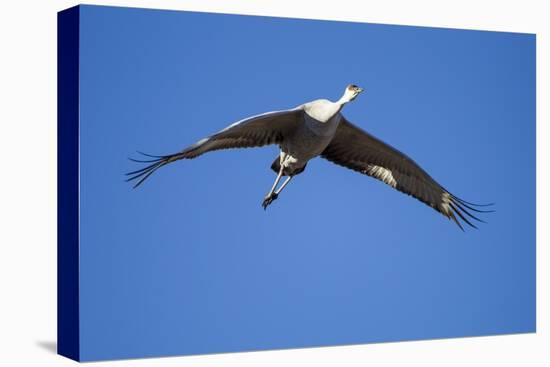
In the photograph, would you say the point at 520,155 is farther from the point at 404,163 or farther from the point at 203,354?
the point at 203,354

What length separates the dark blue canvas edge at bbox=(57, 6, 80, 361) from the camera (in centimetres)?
1077

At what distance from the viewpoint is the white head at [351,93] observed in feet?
36.8

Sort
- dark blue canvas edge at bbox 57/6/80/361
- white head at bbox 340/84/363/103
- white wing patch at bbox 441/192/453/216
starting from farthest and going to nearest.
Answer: white wing patch at bbox 441/192/453/216
white head at bbox 340/84/363/103
dark blue canvas edge at bbox 57/6/80/361

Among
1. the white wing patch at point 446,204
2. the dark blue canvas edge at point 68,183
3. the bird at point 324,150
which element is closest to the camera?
the dark blue canvas edge at point 68,183

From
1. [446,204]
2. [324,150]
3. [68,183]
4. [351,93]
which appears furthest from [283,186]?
→ [68,183]

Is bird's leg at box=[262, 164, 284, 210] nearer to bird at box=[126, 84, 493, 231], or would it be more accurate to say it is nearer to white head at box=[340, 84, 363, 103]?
bird at box=[126, 84, 493, 231]

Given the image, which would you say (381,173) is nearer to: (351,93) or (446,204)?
(446,204)

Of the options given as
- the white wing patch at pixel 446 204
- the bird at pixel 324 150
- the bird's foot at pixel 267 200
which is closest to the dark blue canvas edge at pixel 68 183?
the bird at pixel 324 150

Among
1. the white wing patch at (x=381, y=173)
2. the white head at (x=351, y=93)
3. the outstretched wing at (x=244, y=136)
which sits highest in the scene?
the white head at (x=351, y=93)

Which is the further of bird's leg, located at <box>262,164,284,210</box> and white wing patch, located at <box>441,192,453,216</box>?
white wing patch, located at <box>441,192,453,216</box>

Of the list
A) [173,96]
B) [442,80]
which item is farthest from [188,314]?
[442,80]

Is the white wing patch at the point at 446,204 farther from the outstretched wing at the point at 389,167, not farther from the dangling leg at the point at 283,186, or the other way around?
the dangling leg at the point at 283,186

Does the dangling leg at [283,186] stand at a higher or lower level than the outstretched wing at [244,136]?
lower

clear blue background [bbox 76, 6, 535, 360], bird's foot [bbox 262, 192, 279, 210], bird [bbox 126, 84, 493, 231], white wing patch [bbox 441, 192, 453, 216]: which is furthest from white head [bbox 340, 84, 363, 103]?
white wing patch [bbox 441, 192, 453, 216]
